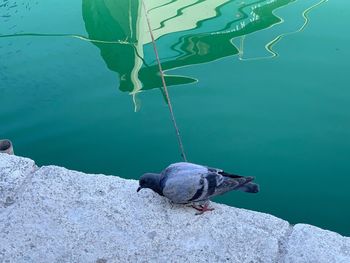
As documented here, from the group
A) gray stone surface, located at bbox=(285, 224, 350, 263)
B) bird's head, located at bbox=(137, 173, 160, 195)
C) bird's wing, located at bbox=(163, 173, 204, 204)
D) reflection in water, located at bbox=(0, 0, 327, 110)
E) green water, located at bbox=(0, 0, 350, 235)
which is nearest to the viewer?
gray stone surface, located at bbox=(285, 224, 350, 263)

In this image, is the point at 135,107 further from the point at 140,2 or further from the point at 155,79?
the point at 140,2

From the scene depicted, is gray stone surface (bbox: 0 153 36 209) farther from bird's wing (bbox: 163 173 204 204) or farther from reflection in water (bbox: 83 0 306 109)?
reflection in water (bbox: 83 0 306 109)

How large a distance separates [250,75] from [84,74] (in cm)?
192

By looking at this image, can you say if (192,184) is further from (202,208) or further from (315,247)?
(315,247)

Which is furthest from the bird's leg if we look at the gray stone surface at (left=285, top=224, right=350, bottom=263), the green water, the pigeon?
the green water

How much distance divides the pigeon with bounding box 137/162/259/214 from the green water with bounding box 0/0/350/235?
1223 mm

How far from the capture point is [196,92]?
5.24 metres

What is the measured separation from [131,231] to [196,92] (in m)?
2.81

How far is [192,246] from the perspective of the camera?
8.27 feet

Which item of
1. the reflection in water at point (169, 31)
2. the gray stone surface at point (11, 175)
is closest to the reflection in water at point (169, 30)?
the reflection in water at point (169, 31)

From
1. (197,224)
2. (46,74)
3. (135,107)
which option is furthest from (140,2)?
(197,224)

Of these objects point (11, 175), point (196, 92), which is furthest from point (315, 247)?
point (196, 92)

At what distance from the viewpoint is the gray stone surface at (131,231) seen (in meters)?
2.48

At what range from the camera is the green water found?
432cm
